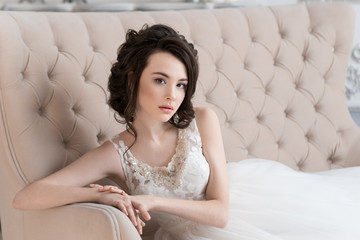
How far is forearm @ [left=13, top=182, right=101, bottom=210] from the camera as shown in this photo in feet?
5.61

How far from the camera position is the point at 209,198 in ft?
6.17

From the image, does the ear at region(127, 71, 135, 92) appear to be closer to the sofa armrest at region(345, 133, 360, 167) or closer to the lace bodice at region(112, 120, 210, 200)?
the lace bodice at region(112, 120, 210, 200)

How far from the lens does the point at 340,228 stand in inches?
75.6

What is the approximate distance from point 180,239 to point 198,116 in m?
0.43

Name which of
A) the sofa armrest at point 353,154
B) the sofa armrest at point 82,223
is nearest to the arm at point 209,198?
the sofa armrest at point 82,223

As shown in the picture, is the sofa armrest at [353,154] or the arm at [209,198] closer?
the arm at [209,198]

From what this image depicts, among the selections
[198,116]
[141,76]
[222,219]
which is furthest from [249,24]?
[222,219]

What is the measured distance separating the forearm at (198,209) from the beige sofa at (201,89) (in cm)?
17

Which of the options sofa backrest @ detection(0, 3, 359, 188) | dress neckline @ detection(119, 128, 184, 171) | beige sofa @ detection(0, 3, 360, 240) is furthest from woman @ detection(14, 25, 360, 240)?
sofa backrest @ detection(0, 3, 359, 188)

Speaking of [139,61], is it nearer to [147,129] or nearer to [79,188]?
[147,129]

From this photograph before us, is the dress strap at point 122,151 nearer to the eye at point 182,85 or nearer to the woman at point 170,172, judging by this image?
the woman at point 170,172

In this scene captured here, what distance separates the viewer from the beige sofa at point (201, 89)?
6.48 ft

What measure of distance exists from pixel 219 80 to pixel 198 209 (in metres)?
0.86

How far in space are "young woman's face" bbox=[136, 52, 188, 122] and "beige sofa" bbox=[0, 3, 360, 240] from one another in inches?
14.6
